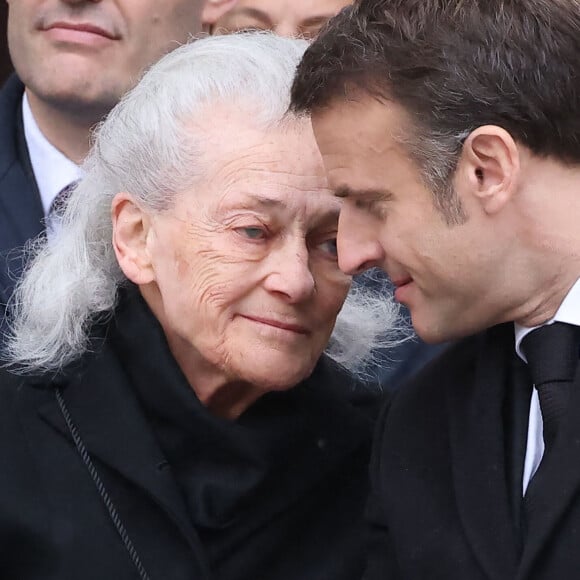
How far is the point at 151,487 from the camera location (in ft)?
8.58

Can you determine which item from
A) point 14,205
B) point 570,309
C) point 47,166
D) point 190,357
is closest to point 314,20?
point 47,166

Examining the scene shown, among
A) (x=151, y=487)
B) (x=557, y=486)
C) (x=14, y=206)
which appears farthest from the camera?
(x=14, y=206)

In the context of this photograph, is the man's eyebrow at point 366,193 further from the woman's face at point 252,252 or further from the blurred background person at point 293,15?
the blurred background person at point 293,15

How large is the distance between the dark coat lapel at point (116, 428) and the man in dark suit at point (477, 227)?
0.47m

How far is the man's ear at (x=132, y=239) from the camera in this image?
2748 millimetres

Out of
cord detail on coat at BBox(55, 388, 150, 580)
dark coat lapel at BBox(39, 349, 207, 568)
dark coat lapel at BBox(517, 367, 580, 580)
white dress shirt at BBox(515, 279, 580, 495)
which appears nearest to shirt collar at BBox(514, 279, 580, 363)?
white dress shirt at BBox(515, 279, 580, 495)

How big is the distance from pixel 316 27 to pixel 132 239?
1.08 m

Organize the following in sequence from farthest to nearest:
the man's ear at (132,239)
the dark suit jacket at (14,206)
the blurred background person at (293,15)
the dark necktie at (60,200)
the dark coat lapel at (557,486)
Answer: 1. the blurred background person at (293,15)
2. the dark necktie at (60,200)
3. the dark suit jacket at (14,206)
4. the man's ear at (132,239)
5. the dark coat lapel at (557,486)

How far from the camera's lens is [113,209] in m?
2.80

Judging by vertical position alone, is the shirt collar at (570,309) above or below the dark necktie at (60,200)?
below

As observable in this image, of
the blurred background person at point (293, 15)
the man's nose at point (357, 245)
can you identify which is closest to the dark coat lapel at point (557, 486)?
the man's nose at point (357, 245)

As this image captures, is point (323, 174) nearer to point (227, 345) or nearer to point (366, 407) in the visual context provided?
point (227, 345)

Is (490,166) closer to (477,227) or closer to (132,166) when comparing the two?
(477,227)

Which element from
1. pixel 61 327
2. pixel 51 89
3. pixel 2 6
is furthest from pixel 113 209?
pixel 2 6
